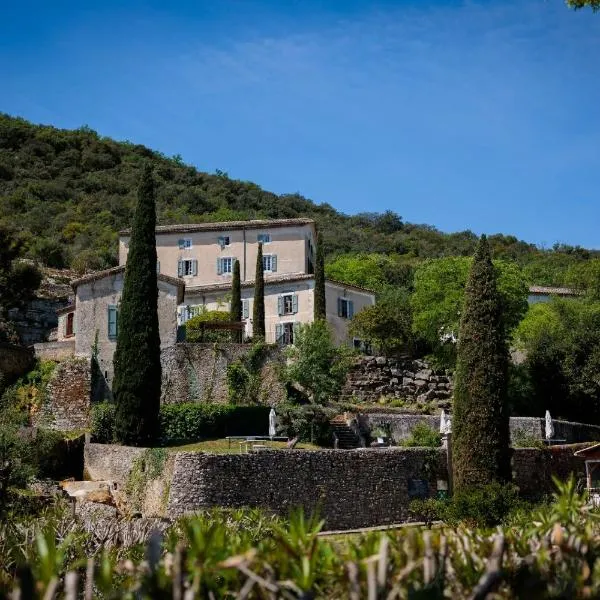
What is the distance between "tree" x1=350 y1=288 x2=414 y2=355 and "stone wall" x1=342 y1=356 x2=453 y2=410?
3.32 m

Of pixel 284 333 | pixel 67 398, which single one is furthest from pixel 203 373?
pixel 284 333

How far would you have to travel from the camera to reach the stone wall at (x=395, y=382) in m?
47.0

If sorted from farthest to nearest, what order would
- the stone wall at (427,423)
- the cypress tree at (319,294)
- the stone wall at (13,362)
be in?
the cypress tree at (319,294) → the stone wall at (13,362) → the stone wall at (427,423)

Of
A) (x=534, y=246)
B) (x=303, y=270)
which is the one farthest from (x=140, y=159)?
(x=303, y=270)

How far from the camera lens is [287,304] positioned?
5397 centimetres

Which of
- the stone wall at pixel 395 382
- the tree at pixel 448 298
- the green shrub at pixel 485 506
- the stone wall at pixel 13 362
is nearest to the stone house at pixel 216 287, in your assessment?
the stone wall at pixel 13 362

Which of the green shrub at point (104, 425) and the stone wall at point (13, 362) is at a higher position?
the stone wall at point (13, 362)

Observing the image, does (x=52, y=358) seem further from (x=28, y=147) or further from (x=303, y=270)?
(x=28, y=147)

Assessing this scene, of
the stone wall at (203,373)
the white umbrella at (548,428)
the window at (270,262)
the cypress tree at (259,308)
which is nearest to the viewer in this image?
the white umbrella at (548,428)

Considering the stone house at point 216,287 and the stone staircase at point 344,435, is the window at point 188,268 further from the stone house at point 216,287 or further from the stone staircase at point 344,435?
the stone staircase at point 344,435

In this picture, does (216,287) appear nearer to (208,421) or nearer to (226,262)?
(226,262)

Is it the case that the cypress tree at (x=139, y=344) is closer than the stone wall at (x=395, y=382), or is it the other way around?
the cypress tree at (x=139, y=344)

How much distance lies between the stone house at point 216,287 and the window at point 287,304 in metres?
0.06

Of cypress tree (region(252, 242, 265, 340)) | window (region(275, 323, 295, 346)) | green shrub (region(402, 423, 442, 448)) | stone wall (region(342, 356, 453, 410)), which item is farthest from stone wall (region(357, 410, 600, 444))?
window (region(275, 323, 295, 346))
